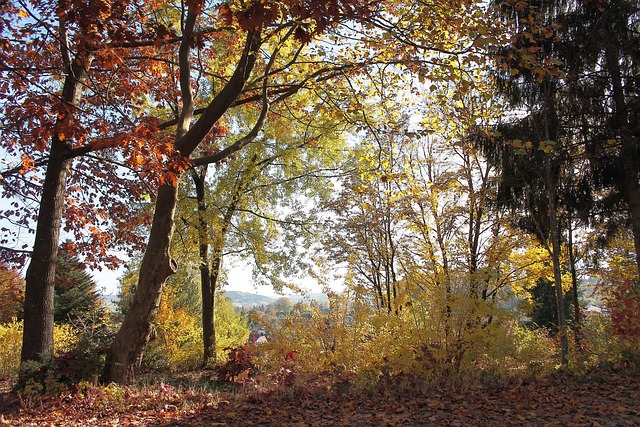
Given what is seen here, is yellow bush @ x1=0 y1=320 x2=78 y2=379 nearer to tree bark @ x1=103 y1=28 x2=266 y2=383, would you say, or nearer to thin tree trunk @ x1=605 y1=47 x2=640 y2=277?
tree bark @ x1=103 y1=28 x2=266 y2=383

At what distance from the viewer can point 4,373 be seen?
8.74 metres

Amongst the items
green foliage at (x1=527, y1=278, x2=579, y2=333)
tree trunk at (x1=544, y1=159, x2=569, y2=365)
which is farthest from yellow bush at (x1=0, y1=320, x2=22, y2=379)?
green foliage at (x1=527, y1=278, x2=579, y2=333)

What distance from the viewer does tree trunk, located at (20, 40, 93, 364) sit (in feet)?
21.0

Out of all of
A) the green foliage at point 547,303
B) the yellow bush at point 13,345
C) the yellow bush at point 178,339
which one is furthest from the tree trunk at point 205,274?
the green foliage at point 547,303

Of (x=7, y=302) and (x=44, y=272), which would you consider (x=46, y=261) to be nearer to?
(x=44, y=272)

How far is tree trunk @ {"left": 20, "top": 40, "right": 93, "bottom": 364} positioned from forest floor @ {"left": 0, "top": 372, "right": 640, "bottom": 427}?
2.56 ft

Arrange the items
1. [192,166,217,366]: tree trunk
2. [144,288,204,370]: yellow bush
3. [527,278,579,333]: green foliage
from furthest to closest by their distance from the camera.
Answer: [527,278,579,333]: green foliage < [192,166,217,366]: tree trunk < [144,288,204,370]: yellow bush

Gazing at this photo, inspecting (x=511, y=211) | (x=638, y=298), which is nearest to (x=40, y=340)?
(x=511, y=211)

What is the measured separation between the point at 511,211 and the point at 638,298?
2.83 meters

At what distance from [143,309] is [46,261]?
1.65 metres

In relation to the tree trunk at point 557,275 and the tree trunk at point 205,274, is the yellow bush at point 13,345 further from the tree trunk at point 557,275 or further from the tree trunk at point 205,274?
the tree trunk at point 557,275

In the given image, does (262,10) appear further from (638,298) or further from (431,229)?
(431,229)

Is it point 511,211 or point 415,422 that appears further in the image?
point 511,211

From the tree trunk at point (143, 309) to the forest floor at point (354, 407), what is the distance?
48 centimetres
